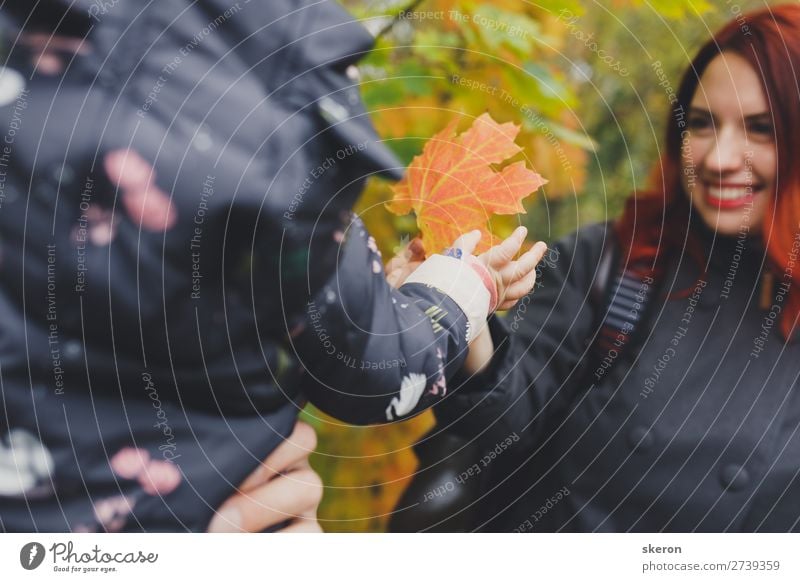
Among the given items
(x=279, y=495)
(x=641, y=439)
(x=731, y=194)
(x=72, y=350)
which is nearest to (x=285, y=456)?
(x=279, y=495)

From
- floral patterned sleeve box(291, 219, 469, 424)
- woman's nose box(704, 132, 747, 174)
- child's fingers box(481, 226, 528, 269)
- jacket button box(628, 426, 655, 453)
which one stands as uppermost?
woman's nose box(704, 132, 747, 174)

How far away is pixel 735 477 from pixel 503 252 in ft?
0.81

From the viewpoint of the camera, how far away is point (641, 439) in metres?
0.57

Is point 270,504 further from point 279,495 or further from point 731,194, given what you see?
point 731,194

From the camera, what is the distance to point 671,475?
0.56 m

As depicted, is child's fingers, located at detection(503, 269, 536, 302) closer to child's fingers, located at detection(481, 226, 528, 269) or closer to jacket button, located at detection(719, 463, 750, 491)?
A: child's fingers, located at detection(481, 226, 528, 269)

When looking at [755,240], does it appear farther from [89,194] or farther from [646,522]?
[89,194]

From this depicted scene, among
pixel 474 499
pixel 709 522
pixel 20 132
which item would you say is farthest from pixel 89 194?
pixel 709 522

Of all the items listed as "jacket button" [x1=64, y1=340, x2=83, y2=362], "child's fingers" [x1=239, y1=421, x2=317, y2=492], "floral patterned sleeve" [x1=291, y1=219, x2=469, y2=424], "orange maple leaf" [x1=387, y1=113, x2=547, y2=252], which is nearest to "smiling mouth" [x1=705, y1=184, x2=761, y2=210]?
"orange maple leaf" [x1=387, y1=113, x2=547, y2=252]

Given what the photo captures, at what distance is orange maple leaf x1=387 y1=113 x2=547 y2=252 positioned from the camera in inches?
20.7

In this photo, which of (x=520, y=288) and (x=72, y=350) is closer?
(x=72, y=350)

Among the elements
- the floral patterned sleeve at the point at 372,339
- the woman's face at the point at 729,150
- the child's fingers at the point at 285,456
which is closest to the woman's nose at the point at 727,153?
the woman's face at the point at 729,150

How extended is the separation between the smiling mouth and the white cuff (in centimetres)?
22

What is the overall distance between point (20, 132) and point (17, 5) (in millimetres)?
Answer: 66
